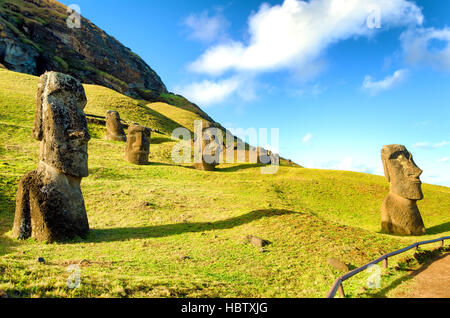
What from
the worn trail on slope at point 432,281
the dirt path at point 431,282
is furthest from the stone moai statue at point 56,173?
the worn trail on slope at point 432,281

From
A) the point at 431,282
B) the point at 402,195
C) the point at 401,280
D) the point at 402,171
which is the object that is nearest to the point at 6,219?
the point at 401,280

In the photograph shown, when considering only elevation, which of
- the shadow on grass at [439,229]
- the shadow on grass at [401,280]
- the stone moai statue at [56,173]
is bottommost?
the shadow on grass at [401,280]

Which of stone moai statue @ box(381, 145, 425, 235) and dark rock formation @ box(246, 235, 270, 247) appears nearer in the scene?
dark rock formation @ box(246, 235, 270, 247)

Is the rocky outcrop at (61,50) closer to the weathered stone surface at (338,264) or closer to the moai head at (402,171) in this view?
the moai head at (402,171)

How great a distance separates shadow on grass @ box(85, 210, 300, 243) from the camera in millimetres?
13133

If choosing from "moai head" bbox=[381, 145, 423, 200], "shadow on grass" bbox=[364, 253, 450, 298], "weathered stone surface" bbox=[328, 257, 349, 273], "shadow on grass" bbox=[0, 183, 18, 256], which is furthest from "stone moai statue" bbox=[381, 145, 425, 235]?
"shadow on grass" bbox=[0, 183, 18, 256]

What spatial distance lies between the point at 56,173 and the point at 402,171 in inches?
784

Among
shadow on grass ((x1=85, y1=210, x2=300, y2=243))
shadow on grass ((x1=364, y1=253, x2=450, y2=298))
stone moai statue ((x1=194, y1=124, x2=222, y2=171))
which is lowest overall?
shadow on grass ((x1=364, y1=253, x2=450, y2=298))

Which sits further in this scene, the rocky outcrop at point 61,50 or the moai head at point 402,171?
the rocky outcrop at point 61,50

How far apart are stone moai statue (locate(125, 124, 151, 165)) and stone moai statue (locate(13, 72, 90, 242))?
17.2 meters

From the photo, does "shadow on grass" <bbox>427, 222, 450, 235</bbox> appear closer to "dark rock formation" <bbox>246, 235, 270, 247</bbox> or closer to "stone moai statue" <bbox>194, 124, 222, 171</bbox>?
"dark rock formation" <bbox>246, 235, 270, 247</bbox>

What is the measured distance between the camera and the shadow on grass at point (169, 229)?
43.1 ft

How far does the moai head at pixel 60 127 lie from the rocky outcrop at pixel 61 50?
73742mm
